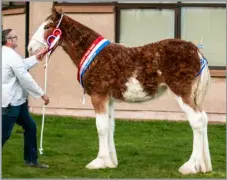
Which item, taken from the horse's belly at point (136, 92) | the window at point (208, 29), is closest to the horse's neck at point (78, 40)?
the horse's belly at point (136, 92)

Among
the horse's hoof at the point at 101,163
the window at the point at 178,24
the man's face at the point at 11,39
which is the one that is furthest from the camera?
the window at the point at 178,24

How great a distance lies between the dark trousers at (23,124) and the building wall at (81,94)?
555 centimetres

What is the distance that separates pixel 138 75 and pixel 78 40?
3.39 ft

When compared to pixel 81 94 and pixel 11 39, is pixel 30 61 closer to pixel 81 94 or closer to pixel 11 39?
pixel 11 39

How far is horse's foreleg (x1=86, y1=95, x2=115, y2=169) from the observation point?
8.27 meters

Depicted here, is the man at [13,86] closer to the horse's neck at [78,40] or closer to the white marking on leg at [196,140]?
the horse's neck at [78,40]

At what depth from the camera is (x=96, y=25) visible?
46.9 ft

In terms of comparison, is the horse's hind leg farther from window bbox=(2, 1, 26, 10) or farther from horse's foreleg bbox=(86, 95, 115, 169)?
window bbox=(2, 1, 26, 10)

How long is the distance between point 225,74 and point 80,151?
511cm

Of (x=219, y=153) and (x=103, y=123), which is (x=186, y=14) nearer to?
(x=219, y=153)

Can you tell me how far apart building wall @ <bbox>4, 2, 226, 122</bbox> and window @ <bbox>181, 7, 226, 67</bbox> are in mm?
704

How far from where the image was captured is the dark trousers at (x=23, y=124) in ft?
26.7

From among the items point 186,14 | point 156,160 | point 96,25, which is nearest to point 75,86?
point 96,25

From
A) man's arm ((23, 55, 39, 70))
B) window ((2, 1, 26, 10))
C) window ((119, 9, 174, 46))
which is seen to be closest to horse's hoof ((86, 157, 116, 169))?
man's arm ((23, 55, 39, 70))
